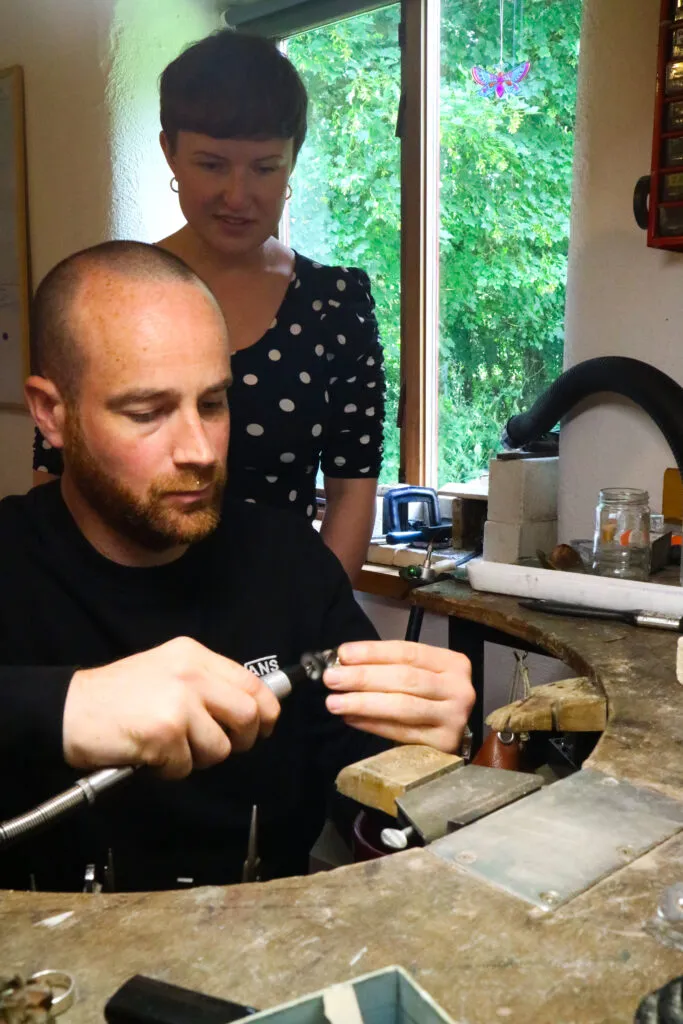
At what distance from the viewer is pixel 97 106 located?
2.85 metres

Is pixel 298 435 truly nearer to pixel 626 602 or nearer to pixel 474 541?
pixel 626 602

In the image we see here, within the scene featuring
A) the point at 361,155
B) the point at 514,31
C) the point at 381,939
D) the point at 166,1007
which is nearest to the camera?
the point at 166,1007

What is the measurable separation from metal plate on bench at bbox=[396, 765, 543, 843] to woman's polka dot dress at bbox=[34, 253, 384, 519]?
0.82 meters

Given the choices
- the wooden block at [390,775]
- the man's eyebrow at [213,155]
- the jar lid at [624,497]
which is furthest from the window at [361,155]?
the wooden block at [390,775]

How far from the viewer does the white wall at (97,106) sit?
A: 9.28ft

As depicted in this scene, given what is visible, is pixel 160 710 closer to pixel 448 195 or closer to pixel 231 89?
pixel 231 89

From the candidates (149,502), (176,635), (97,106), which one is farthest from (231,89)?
(97,106)

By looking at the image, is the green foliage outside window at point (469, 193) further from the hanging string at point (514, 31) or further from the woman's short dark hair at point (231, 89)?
the woman's short dark hair at point (231, 89)

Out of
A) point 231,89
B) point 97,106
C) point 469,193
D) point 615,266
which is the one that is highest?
point 97,106

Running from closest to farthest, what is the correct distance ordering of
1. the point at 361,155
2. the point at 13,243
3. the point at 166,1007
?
the point at 166,1007
the point at 361,155
the point at 13,243

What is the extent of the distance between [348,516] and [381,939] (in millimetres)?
1159

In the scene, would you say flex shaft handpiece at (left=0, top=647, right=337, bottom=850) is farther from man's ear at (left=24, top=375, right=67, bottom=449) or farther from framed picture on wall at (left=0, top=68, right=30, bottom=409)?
framed picture on wall at (left=0, top=68, right=30, bottom=409)

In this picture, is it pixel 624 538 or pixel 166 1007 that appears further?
pixel 624 538

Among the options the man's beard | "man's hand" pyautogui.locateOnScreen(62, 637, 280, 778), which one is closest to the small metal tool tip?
"man's hand" pyautogui.locateOnScreen(62, 637, 280, 778)
